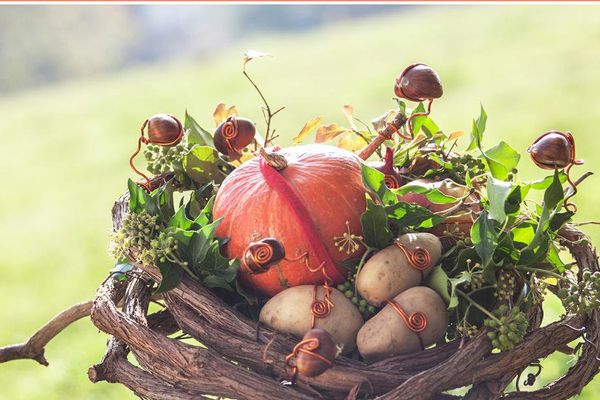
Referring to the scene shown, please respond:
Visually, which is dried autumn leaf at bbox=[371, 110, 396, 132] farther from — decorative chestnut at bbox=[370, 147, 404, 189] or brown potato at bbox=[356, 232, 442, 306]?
brown potato at bbox=[356, 232, 442, 306]

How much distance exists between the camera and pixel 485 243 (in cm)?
116

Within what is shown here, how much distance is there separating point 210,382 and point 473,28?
649 centimetres

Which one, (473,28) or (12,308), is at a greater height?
(473,28)

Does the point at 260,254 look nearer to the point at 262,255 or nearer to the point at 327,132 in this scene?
the point at 262,255

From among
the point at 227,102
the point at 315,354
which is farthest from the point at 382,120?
the point at 227,102

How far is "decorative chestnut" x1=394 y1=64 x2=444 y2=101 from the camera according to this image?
132cm

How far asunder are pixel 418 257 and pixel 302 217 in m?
0.17

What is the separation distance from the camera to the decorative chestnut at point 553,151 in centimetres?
118

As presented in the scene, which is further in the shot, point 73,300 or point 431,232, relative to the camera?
point 73,300

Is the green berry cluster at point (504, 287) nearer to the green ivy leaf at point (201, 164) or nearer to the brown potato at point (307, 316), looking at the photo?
the brown potato at point (307, 316)

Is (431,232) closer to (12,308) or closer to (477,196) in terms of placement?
(477,196)

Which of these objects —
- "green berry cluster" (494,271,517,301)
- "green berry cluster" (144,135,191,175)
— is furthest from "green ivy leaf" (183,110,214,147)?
"green berry cluster" (494,271,517,301)

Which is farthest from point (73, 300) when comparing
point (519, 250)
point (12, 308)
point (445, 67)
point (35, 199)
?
point (445, 67)

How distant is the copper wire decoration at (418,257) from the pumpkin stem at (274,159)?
0.21 meters
